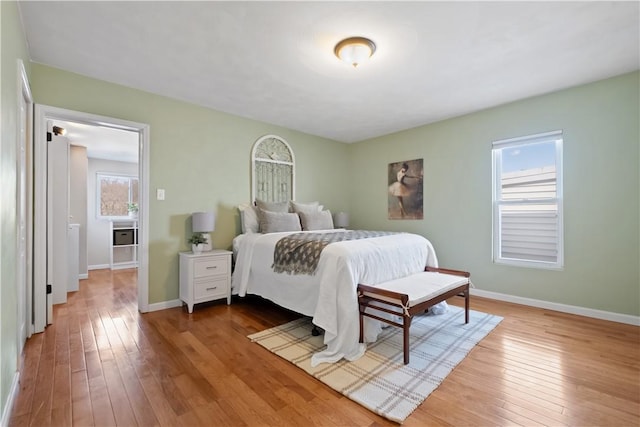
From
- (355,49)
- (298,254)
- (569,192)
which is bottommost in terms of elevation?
(298,254)

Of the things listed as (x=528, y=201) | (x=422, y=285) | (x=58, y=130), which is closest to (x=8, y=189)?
(x=422, y=285)

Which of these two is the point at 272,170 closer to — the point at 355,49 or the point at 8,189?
the point at 355,49

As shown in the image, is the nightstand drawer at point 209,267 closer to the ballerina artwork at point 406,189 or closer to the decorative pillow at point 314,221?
the decorative pillow at point 314,221

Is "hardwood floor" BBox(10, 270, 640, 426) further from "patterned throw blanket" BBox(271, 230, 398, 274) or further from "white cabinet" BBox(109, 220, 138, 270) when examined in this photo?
"white cabinet" BBox(109, 220, 138, 270)

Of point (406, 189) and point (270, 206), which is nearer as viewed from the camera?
point (270, 206)

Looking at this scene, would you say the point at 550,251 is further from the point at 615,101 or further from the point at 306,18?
the point at 306,18

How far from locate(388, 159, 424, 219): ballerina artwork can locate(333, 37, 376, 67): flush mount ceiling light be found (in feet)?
7.91

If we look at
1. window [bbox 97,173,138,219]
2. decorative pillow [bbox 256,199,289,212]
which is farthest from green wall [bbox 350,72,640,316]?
window [bbox 97,173,138,219]

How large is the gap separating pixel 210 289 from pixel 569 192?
13.4 feet

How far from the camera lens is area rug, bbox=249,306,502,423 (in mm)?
1667

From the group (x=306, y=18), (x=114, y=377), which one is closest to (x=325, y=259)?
(x=114, y=377)

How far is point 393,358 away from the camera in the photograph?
6.89ft

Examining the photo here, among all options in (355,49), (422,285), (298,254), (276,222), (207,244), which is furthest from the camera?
(276,222)

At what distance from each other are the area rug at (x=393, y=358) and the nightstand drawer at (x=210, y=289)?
98 cm
